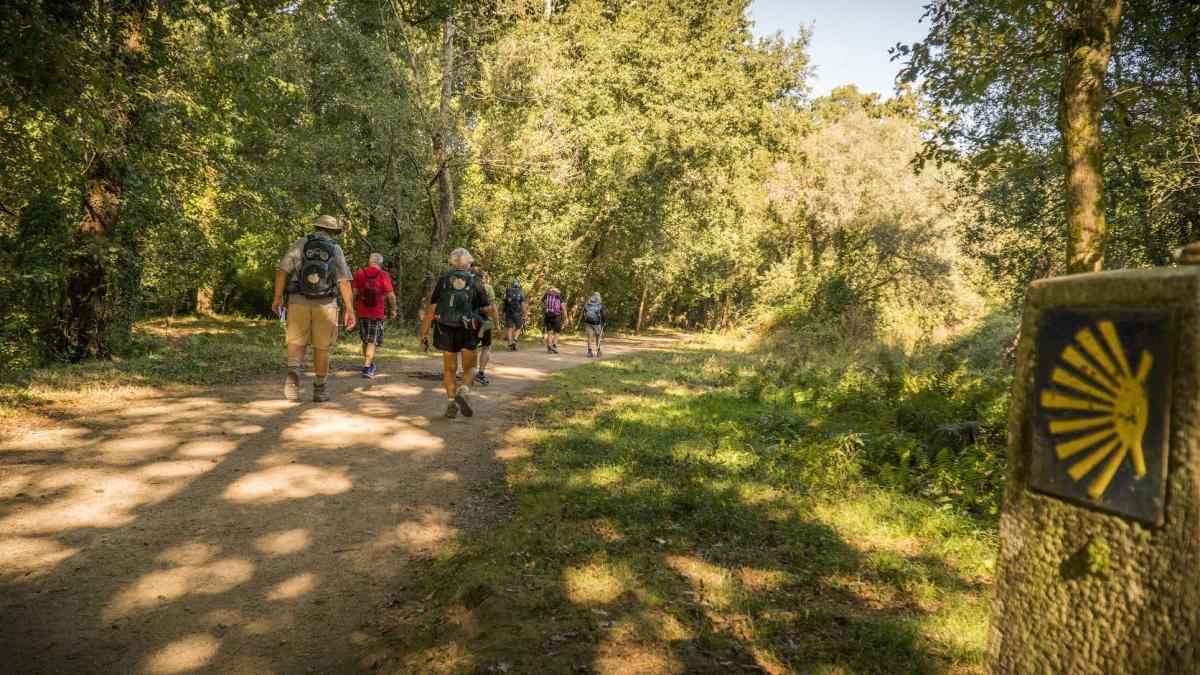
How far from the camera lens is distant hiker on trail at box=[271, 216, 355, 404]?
814 centimetres

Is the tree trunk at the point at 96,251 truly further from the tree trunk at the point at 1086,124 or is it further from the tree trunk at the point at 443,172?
the tree trunk at the point at 1086,124

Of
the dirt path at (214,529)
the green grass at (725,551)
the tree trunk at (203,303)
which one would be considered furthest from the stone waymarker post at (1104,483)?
the tree trunk at (203,303)

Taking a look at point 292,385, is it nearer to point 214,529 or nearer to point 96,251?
point 214,529

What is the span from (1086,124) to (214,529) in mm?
8548

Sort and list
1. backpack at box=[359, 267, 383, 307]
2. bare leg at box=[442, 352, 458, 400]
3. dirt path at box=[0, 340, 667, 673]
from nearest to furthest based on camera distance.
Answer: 1. dirt path at box=[0, 340, 667, 673]
2. bare leg at box=[442, 352, 458, 400]
3. backpack at box=[359, 267, 383, 307]

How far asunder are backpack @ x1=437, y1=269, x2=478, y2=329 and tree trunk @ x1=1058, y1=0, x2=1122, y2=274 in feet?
22.3

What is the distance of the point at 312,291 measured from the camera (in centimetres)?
816

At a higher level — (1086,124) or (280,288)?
(1086,124)

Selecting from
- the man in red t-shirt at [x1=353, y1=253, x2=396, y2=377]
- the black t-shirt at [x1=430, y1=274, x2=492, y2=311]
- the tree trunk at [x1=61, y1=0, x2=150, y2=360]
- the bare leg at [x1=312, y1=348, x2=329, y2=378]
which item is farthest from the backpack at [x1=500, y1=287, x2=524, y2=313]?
the bare leg at [x1=312, y1=348, x2=329, y2=378]

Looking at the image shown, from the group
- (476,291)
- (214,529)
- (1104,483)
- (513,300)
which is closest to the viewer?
(1104,483)

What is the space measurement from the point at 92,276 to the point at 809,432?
12135 mm

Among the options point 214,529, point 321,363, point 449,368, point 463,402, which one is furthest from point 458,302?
point 214,529

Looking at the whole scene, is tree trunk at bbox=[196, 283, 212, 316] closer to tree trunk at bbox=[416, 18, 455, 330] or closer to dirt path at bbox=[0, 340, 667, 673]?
tree trunk at bbox=[416, 18, 455, 330]

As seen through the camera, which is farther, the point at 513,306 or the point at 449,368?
the point at 513,306
